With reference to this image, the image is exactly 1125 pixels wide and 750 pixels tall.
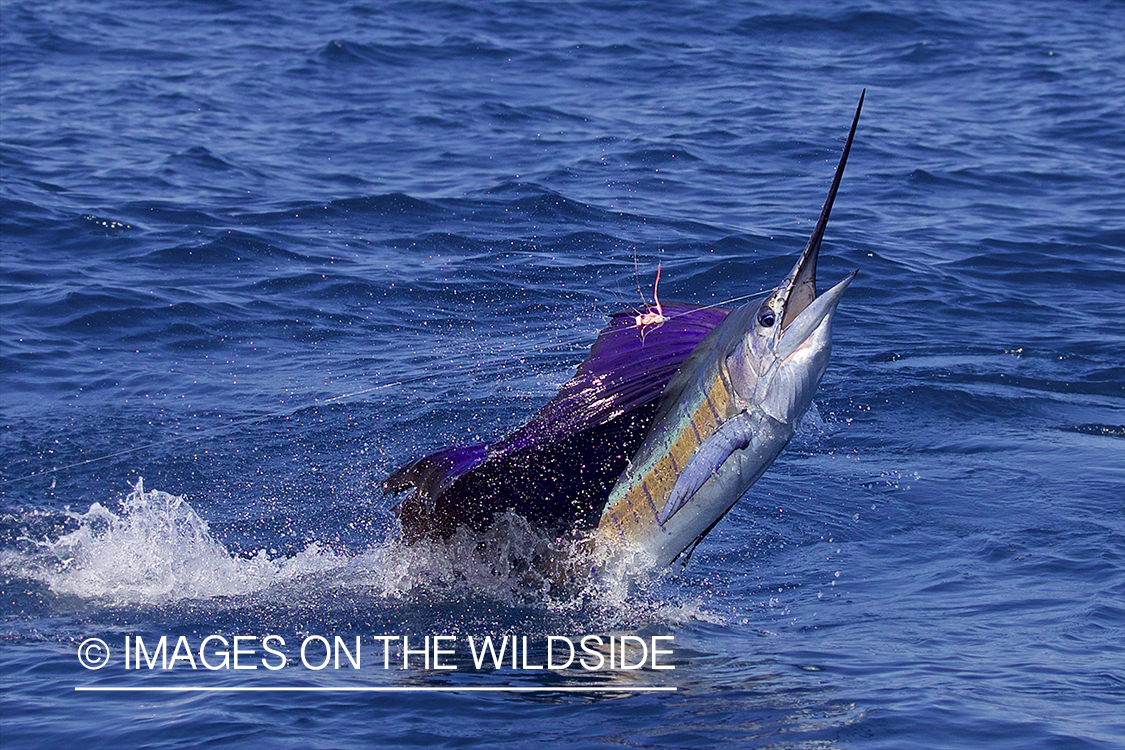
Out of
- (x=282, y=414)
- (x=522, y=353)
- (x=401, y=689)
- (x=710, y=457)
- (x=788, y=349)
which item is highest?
(x=522, y=353)

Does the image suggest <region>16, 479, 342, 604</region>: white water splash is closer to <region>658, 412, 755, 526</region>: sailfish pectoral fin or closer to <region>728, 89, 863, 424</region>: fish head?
<region>658, 412, 755, 526</region>: sailfish pectoral fin

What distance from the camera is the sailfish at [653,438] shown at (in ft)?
13.3

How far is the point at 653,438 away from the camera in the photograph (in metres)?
4.56

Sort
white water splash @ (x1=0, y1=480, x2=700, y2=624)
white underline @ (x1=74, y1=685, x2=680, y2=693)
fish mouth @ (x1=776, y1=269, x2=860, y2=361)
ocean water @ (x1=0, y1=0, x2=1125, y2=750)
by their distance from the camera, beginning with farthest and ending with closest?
white water splash @ (x1=0, y1=480, x2=700, y2=624)
ocean water @ (x1=0, y1=0, x2=1125, y2=750)
white underline @ (x1=74, y1=685, x2=680, y2=693)
fish mouth @ (x1=776, y1=269, x2=860, y2=361)

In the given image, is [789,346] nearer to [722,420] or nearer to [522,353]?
[722,420]

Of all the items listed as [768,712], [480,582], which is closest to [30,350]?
[480,582]

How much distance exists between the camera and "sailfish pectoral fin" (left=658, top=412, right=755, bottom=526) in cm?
418

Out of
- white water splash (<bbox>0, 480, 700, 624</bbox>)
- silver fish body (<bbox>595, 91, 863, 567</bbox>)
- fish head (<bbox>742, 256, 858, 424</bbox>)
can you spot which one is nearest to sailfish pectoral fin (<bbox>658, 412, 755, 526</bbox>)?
silver fish body (<bbox>595, 91, 863, 567</bbox>)

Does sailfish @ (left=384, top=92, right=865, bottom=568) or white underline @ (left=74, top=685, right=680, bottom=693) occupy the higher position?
sailfish @ (left=384, top=92, right=865, bottom=568)

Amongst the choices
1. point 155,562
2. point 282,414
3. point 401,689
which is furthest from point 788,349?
point 282,414

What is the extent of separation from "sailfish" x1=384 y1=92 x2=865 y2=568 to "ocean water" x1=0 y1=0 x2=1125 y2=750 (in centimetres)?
32

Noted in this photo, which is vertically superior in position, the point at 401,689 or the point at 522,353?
the point at 522,353

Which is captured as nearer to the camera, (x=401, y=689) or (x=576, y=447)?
(x=401, y=689)

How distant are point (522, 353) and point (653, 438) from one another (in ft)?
13.2
